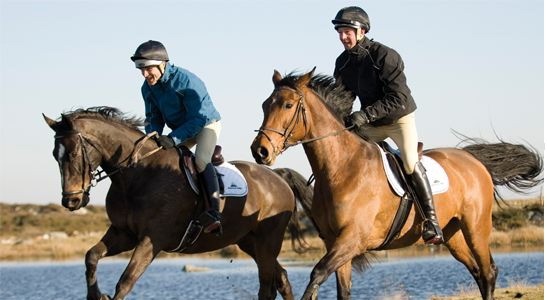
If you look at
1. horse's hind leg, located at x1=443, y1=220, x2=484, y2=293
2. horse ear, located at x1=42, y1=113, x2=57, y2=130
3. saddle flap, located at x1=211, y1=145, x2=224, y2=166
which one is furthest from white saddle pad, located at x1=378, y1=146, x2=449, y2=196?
horse ear, located at x1=42, y1=113, x2=57, y2=130

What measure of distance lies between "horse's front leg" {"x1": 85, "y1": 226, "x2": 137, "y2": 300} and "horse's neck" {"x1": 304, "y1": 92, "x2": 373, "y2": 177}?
7.49 feet

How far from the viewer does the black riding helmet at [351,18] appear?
949 centimetres

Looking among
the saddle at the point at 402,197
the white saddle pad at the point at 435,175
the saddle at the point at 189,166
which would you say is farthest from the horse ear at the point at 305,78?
the saddle at the point at 189,166

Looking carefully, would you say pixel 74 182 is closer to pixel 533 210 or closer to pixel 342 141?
pixel 342 141

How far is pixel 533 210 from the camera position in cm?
3117

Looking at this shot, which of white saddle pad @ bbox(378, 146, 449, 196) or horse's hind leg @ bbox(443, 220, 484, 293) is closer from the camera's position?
white saddle pad @ bbox(378, 146, 449, 196)

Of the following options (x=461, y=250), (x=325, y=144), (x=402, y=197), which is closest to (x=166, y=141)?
(x=325, y=144)

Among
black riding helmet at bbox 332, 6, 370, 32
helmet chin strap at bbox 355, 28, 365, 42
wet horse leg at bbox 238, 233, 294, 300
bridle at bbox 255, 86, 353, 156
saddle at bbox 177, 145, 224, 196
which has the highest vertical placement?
black riding helmet at bbox 332, 6, 370, 32

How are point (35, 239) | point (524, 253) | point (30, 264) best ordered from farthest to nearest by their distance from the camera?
point (35, 239) < point (30, 264) < point (524, 253)

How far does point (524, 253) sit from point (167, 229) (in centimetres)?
1778

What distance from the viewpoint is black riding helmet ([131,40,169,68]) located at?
10.1 metres

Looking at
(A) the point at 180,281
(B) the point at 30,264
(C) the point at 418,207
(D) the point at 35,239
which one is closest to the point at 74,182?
(C) the point at 418,207

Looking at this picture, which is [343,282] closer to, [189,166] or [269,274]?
[269,274]

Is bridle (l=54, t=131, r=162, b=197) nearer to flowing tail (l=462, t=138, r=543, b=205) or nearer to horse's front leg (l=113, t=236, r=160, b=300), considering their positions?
horse's front leg (l=113, t=236, r=160, b=300)
